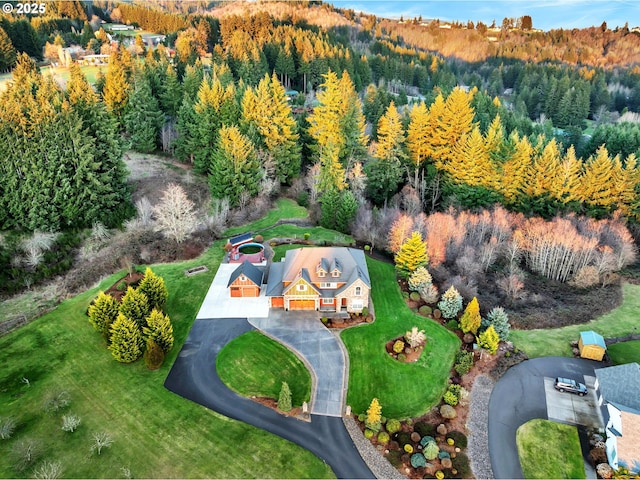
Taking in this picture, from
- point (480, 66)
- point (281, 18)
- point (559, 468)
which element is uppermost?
point (281, 18)

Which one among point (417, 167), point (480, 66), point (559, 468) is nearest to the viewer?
point (559, 468)

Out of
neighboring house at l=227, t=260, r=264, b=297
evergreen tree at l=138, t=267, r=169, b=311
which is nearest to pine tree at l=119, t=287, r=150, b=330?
evergreen tree at l=138, t=267, r=169, b=311

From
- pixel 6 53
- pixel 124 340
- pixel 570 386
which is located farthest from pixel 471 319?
pixel 6 53

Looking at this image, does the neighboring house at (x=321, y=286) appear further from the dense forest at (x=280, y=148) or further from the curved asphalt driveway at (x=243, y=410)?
the dense forest at (x=280, y=148)

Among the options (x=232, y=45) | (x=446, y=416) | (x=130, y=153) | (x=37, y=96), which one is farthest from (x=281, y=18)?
(x=446, y=416)

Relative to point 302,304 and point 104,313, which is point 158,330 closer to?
point 104,313

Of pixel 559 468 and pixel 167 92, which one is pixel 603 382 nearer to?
pixel 559 468

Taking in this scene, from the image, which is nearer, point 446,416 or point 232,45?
point 446,416

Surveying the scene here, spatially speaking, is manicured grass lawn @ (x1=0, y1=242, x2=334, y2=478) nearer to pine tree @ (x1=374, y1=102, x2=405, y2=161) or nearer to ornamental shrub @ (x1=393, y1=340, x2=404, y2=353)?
ornamental shrub @ (x1=393, y1=340, x2=404, y2=353)
